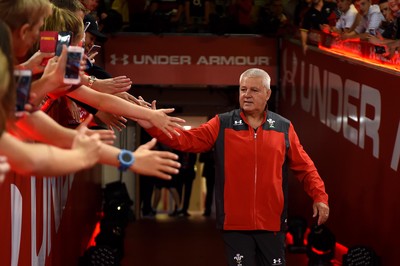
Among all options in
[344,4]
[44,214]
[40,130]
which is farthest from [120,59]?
[40,130]

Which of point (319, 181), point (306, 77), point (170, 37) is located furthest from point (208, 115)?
point (319, 181)

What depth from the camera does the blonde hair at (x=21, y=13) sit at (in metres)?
3.36

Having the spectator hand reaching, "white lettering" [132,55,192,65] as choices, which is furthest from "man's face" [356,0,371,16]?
the spectator hand reaching

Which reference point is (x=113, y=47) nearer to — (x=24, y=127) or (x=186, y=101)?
(x=186, y=101)

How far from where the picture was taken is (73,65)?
3895 millimetres

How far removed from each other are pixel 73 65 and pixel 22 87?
617 mm

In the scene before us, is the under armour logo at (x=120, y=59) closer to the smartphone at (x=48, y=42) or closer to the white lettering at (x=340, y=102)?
the white lettering at (x=340, y=102)

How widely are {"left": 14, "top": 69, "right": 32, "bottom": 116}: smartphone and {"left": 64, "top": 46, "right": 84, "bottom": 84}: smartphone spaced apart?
58cm

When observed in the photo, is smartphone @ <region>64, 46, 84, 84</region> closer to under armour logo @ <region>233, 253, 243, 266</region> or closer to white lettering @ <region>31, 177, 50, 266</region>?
white lettering @ <region>31, 177, 50, 266</region>

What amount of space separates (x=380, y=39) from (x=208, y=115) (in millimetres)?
8037

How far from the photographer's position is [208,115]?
639 inches

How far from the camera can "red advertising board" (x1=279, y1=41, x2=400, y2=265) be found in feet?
26.7

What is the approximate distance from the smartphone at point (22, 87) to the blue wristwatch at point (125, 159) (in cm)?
40

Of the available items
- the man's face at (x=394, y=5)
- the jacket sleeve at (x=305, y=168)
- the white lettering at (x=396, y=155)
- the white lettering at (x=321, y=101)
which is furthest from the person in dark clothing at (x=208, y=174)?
the jacket sleeve at (x=305, y=168)
